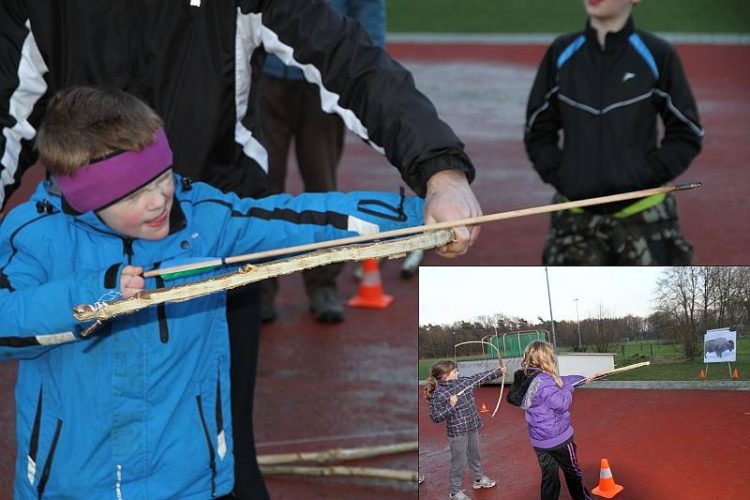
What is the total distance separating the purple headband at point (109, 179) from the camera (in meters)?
2.64

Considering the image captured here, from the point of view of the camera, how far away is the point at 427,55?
15.7 metres

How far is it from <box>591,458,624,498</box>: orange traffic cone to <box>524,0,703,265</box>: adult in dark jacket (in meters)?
2.03

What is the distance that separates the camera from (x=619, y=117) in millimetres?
4695

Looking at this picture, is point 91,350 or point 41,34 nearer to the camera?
point 91,350

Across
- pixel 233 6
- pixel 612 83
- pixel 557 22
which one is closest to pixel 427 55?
pixel 557 22

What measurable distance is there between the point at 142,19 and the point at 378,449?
230 cm

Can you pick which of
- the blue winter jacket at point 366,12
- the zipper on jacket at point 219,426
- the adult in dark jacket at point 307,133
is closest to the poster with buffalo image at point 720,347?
the zipper on jacket at point 219,426

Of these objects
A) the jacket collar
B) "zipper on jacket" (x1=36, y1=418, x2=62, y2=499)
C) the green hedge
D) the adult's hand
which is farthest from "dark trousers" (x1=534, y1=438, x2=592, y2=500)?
the green hedge

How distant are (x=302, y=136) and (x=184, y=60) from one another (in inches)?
131

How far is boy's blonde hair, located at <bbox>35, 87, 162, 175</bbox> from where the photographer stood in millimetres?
2664

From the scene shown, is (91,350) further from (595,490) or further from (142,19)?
(595,490)

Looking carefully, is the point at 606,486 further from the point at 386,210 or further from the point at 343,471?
the point at 343,471

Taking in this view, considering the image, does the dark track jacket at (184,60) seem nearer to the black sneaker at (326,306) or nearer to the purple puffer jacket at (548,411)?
the purple puffer jacket at (548,411)

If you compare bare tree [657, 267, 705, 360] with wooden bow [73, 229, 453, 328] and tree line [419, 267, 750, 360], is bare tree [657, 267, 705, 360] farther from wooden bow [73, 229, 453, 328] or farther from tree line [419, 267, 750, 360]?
wooden bow [73, 229, 453, 328]
